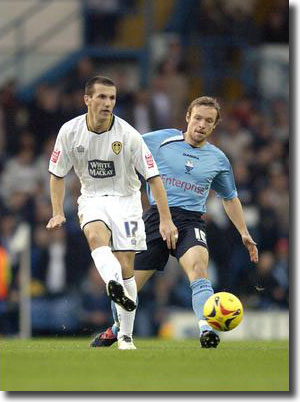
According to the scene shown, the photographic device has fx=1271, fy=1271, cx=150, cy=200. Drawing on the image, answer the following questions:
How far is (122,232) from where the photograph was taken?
33.5ft

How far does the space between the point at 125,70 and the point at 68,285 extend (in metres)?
5.19

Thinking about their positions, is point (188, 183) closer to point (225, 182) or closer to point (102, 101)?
point (225, 182)

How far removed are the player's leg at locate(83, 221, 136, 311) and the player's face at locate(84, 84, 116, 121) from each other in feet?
2.85

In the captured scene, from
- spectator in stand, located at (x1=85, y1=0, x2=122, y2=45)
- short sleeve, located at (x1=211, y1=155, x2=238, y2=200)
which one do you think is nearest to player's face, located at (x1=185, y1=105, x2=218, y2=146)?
short sleeve, located at (x1=211, y1=155, x2=238, y2=200)

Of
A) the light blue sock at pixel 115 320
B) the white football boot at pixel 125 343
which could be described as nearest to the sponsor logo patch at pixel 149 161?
the light blue sock at pixel 115 320

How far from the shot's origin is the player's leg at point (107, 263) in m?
9.59

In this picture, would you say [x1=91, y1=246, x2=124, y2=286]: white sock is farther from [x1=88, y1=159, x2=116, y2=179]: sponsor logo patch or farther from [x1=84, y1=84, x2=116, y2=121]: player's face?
[x1=84, y1=84, x2=116, y2=121]: player's face

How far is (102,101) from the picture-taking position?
33.4ft

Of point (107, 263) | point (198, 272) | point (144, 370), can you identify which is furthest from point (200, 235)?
point (144, 370)

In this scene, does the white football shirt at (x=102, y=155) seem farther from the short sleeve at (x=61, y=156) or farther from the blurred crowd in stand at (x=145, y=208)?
the blurred crowd in stand at (x=145, y=208)

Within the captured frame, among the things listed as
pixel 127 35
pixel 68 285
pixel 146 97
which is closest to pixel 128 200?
pixel 68 285

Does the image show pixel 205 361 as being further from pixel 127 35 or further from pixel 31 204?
pixel 127 35

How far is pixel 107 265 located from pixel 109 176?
3.10 feet

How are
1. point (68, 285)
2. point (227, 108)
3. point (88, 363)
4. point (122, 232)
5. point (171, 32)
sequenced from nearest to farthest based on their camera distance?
point (88, 363)
point (122, 232)
point (68, 285)
point (227, 108)
point (171, 32)
